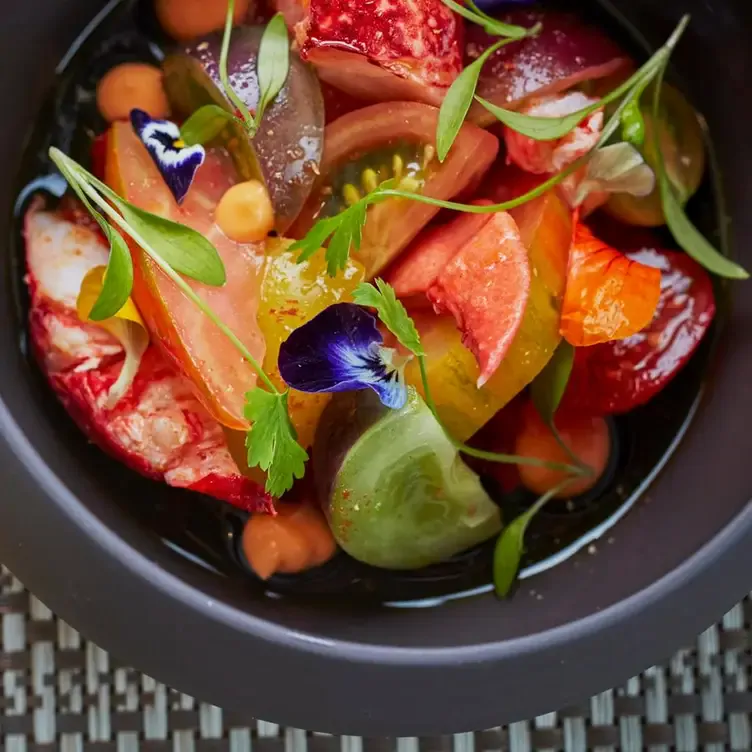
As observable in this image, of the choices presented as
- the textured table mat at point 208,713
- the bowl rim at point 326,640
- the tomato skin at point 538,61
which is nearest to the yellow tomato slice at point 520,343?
the tomato skin at point 538,61

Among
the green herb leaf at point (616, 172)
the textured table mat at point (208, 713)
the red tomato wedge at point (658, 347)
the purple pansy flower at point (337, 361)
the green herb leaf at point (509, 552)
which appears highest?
the green herb leaf at point (616, 172)

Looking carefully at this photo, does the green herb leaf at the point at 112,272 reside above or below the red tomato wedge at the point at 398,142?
below

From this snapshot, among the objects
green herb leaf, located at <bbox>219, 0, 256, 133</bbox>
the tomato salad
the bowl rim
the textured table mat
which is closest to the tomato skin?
the tomato salad

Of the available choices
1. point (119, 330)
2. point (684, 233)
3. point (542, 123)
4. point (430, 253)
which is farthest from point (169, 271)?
point (684, 233)

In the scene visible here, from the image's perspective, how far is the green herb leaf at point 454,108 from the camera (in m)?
0.82

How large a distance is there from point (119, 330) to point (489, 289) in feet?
1.16

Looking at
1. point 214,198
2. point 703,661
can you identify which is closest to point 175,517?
point 214,198

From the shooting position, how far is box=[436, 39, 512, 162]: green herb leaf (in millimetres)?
825

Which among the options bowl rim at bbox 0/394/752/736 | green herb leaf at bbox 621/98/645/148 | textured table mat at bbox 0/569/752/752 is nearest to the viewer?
bowl rim at bbox 0/394/752/736

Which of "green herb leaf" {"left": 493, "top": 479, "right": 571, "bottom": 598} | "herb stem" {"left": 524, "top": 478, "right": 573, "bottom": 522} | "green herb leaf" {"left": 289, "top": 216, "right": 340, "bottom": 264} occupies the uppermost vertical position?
"green herb leaf" {"left": 289, "top": 216, "right": 340, "bottom": 264}

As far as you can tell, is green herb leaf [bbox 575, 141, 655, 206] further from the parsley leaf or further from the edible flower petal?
the edible flower petal

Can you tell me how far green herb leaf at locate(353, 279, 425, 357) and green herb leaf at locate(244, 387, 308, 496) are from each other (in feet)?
0.34

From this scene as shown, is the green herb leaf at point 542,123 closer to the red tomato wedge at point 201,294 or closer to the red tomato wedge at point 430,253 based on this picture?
the red tomato wedge at point 430,253

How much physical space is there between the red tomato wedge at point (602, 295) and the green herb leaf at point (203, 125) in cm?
35
